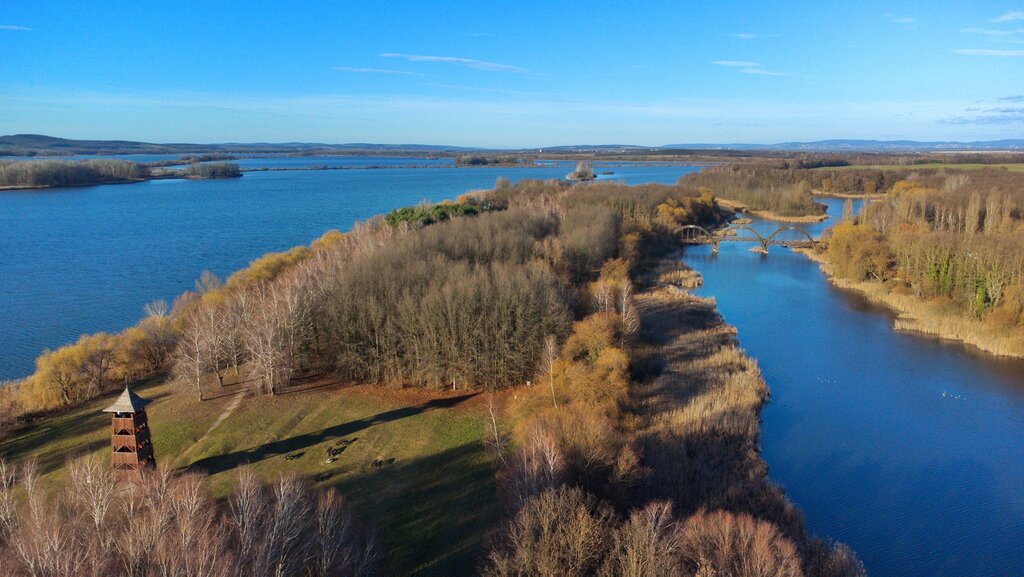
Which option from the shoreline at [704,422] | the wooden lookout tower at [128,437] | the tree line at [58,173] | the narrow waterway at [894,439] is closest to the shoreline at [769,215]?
the narrow waterway at [894,439]

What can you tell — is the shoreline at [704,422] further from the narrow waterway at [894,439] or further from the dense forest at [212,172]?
the dense forest at [212,172]

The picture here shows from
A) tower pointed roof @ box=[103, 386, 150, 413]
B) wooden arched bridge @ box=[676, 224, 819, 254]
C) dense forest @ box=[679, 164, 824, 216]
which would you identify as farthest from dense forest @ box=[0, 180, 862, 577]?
dense forest @ box=[679, 164, 824, 216]

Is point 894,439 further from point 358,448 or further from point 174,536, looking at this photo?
point 174,536

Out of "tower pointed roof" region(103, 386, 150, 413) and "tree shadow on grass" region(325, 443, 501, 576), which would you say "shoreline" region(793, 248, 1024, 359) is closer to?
"tree shadow on grass" region(325, 443, 501, 576)

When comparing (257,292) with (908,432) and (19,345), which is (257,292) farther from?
(908,432)

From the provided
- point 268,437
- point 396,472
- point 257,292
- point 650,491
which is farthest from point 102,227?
point 650,491
